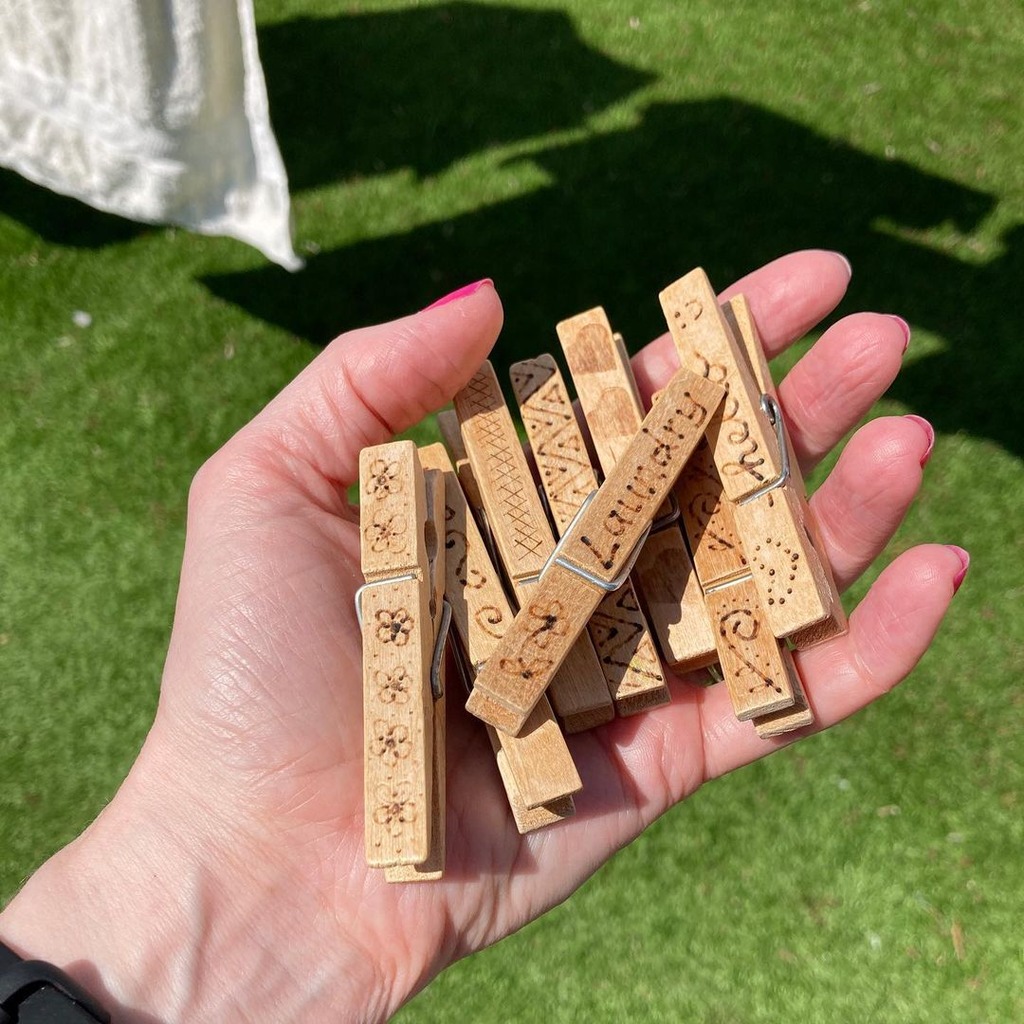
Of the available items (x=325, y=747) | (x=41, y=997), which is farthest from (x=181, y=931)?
(x=325, y=747)

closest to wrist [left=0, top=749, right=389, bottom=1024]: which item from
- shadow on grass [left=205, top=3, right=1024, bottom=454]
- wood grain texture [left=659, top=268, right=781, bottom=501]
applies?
wood grain texture [left=659, top=268, right=781, bottom=501]

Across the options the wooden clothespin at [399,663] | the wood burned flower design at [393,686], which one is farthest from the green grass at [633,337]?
the wood burned flower design at [393,686]

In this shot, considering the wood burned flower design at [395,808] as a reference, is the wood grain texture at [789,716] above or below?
above

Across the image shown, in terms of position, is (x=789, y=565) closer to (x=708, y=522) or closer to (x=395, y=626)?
(x=708, y=522)

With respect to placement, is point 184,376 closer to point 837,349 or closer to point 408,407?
point 408,407

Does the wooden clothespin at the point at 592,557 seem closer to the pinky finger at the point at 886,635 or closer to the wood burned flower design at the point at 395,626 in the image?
the wood burned flower design at the point at 395,626

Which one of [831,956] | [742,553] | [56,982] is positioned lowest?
[831,956]

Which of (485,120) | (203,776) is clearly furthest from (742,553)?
(485,120)
